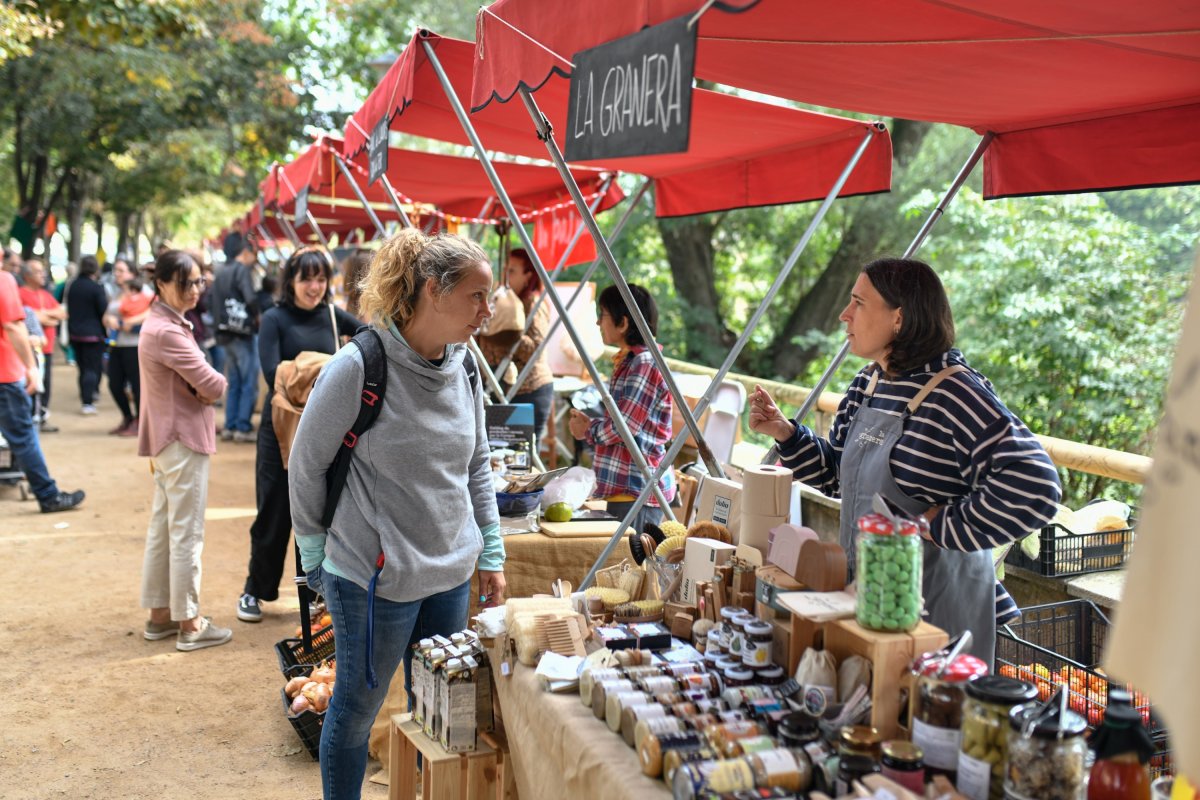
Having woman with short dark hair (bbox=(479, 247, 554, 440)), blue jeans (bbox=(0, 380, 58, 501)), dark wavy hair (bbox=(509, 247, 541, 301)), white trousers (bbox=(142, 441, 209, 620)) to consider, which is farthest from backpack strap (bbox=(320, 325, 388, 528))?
blue jeans (bbox=(0, 380, 58, 501))

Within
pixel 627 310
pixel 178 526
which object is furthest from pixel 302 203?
pixel 627 310

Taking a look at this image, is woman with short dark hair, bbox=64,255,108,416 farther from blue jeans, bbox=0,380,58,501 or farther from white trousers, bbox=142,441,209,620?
white trousers, bbox=142,441,209,620

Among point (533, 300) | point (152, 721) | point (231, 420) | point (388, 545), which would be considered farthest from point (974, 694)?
point (231, 420)

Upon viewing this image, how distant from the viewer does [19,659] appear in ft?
16.6

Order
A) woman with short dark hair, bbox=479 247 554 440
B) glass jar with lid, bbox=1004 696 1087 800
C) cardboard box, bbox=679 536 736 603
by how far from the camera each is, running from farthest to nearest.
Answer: woman with short dark hair, bbox=479 247 554 440 → cardboard box, bbox=679 536 736 603 → glass jar with lid, bbox=1004 696 1087 800

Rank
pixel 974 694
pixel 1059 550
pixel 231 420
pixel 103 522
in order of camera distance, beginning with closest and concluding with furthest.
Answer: pixel 974 694 < pixel 1059 550 < pixel 103 522 < pixel 231 420

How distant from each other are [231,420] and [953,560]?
10147 mm

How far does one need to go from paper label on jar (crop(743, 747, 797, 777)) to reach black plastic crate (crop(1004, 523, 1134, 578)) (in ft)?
7.92

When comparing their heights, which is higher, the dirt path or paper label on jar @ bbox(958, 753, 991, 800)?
paper label on jar @ bbox(958, 753, 991, 800)

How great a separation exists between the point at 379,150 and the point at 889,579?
127 inches

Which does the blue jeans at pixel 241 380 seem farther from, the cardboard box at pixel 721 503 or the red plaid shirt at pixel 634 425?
the cardboard box at pixel 721 503

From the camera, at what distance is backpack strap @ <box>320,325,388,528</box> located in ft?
8.61

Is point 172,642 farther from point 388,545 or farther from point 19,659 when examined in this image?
point 388,545

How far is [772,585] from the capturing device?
2.40 metres
